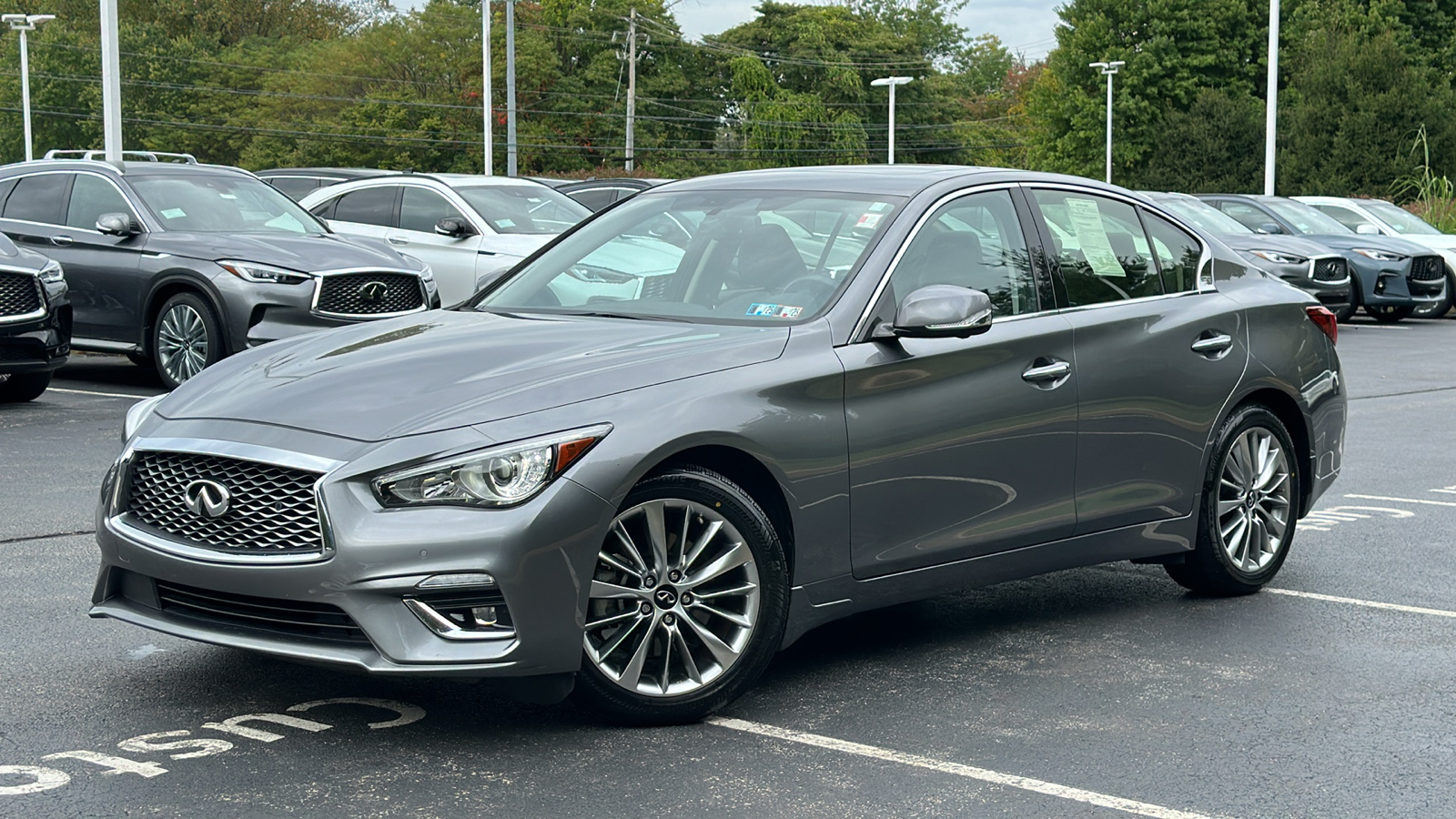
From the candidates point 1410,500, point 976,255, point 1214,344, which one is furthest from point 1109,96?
point 976,255

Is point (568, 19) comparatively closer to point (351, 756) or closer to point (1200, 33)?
point (1200, 33)

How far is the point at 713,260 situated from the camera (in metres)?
5.67

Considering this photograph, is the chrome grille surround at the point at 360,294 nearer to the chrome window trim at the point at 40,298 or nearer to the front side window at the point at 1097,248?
the chrome window trim at the point at 40,298

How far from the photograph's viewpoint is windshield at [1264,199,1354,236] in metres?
23.6

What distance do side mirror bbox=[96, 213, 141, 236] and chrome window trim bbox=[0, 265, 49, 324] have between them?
1.27 m

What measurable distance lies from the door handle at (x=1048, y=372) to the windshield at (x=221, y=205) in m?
9.48

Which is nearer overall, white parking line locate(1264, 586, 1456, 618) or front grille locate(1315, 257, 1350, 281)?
white parking line locate(1264, 586, 1456, 618)

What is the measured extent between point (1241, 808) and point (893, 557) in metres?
1.42

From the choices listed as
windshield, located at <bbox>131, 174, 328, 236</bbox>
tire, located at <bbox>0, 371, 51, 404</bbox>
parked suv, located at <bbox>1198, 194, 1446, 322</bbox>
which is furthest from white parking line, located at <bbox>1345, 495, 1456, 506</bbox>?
parked suv, located at <bbox>1198, 194, 1446, 322</bbox>

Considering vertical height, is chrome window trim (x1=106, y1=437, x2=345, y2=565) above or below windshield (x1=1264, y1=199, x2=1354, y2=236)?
below

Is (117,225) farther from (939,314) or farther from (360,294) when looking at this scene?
(939,314)

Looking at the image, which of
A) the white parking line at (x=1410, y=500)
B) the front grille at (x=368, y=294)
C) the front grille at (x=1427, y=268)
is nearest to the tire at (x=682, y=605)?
the white parking line at (x=1410, y=500)

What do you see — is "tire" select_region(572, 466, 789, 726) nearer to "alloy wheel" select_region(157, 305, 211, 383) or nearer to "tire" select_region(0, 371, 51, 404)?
"alloy wheel" select_region(157, 305, 211, 383)

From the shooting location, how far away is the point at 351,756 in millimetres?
4469
